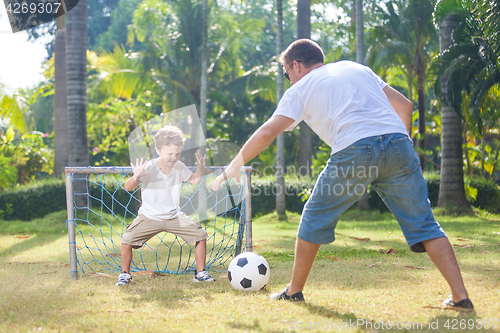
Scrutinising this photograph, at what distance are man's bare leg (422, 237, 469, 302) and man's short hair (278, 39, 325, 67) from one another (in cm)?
145

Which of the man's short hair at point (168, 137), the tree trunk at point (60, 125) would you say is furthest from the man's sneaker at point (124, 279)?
the tree trunk at point (60, 125)

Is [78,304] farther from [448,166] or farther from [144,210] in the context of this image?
[448,166]

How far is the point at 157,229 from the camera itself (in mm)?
4188

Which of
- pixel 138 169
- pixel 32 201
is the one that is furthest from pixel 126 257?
pixel 32 201

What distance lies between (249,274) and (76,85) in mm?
7724

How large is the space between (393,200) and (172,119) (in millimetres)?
13078

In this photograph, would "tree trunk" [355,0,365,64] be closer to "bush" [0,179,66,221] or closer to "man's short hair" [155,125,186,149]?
"man's short hair" [155,125,186,149]

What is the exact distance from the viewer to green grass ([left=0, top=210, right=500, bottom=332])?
263 cm

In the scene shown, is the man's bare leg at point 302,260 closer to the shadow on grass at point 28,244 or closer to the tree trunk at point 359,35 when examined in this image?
the shadow on grass at point 28,244

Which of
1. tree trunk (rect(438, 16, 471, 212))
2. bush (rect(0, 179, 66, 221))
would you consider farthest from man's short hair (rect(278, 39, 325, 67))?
bush (rect(0, 179, 66, 221))

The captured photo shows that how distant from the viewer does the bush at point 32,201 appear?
11.2 m

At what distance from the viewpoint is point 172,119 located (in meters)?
15.3

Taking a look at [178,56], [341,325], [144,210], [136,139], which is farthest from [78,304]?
[178,56]

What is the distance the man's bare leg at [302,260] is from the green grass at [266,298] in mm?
156
